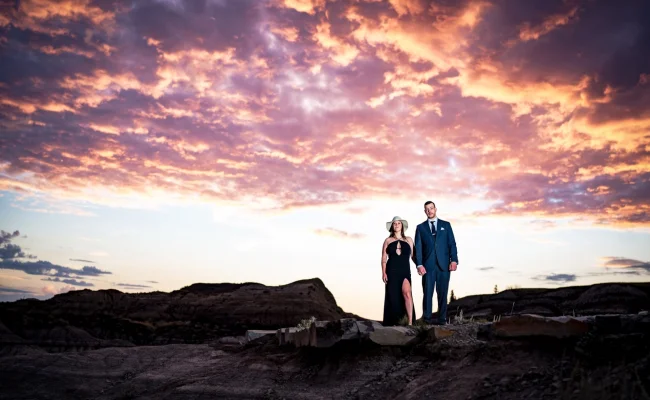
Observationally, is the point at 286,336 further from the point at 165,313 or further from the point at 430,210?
the point at 165,313

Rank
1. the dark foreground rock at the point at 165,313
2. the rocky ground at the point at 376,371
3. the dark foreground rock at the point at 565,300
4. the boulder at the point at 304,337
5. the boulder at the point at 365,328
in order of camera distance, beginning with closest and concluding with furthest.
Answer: the rocky ground at the point at 376,371 < the boulder at the point at 365,328 < the boulder at the point at 304,337 < the dark foreground rock at the point at 565,300 < the dark foreground rock at the point at 165,313

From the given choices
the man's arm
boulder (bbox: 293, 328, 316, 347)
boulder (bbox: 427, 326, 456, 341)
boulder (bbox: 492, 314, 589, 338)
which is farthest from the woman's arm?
boulder (bbox: 492, 314, 589, 338)

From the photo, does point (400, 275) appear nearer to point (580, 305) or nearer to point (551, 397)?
point (551, 397)

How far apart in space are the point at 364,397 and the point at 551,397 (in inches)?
123

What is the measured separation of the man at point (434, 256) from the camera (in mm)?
11492

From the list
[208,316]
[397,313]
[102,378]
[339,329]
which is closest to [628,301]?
[397,313]

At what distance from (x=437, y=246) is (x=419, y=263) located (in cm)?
57

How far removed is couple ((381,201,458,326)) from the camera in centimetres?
1152

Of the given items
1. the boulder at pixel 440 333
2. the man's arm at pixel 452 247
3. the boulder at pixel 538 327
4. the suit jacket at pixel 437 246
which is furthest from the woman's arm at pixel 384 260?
the boulder at pixel 538 327

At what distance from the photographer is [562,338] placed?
683 cm

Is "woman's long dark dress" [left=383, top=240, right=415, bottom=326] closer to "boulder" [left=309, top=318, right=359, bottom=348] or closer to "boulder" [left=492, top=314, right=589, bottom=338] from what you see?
"boulder" [left=309, top=318, right=359, bottom=348]

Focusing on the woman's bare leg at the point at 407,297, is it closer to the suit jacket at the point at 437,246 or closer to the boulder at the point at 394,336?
the suit jacket at the point at 437,246

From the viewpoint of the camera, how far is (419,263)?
1164 centimetres

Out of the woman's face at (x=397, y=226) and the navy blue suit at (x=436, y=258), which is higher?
the woman's face at (x=397, y=226)
